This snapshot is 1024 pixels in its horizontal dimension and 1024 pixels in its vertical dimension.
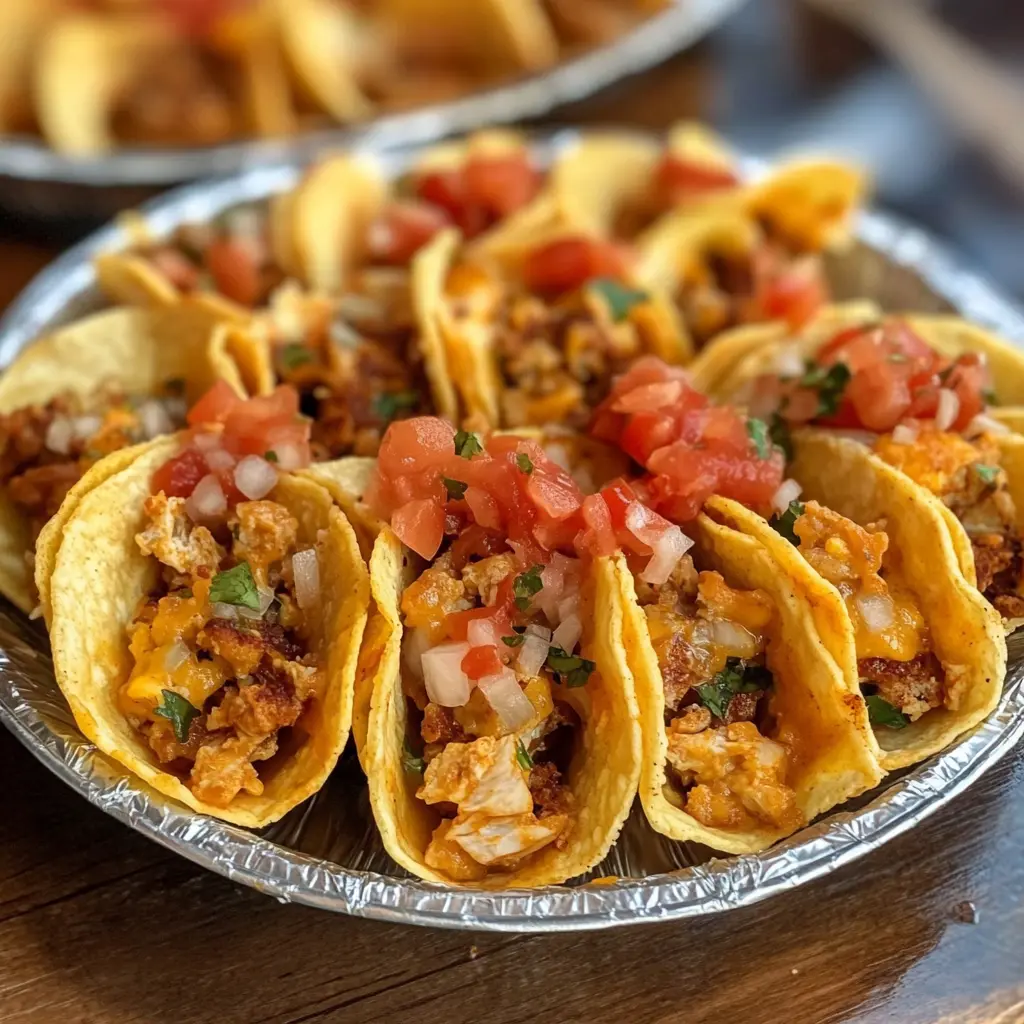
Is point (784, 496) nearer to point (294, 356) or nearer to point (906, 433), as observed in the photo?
point (906, 433)

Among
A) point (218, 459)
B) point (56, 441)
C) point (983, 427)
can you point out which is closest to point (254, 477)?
point (218, 459)

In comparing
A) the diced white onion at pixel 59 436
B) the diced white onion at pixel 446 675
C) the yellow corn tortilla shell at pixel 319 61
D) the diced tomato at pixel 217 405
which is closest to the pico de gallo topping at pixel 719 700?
the diced white onion at pixel 446 675

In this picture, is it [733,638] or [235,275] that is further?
[235,275]

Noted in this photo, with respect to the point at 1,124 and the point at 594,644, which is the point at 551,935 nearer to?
the point at 594,644

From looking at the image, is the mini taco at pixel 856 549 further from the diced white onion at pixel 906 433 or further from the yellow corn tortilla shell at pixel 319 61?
the yellow corn tortilla shell at pixel 319 61

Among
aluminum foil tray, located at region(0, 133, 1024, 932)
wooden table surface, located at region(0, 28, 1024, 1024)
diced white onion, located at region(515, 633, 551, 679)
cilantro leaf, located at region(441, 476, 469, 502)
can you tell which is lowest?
wooden table surface, located at region(0, 28, 1024, 1024)

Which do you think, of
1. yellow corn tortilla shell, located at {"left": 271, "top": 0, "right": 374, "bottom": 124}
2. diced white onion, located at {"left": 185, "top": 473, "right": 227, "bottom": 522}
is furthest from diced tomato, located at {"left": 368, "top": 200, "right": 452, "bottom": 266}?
diced white onion, located at {"left": 185, "top": 473, "right": 227, "bottom": 522}

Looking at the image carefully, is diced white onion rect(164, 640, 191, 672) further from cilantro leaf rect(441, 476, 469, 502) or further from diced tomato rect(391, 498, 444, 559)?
cilantro leaf rect(441, 476, 469, 502)
